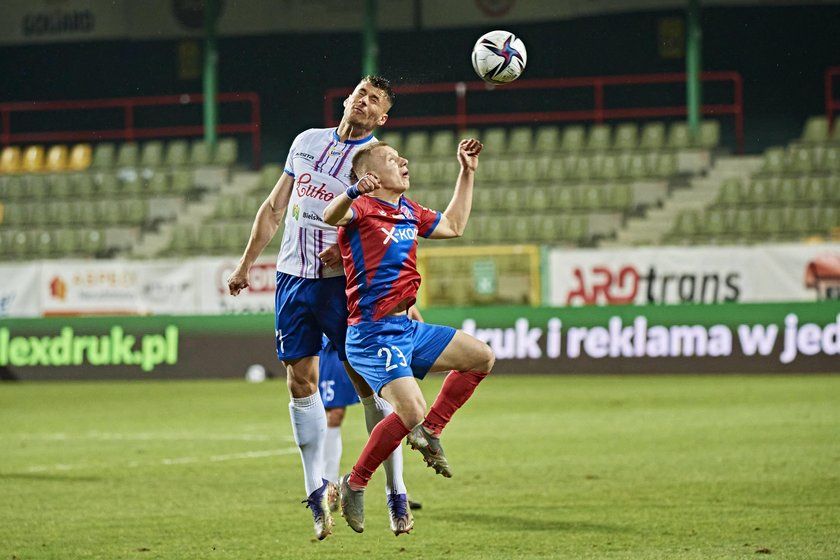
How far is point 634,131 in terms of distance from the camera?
A: 92.1 feet

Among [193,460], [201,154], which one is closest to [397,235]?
[193,460]

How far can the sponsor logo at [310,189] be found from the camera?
7281 mm

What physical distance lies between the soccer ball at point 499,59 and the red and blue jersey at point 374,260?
3.73ft

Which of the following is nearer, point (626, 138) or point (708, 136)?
point (708, 136)

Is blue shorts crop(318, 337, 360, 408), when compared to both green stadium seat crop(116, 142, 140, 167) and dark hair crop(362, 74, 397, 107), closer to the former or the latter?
dark hair crop(362, 74, 397, 107)

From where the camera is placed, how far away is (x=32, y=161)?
31141 mm

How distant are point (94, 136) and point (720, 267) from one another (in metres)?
17.7

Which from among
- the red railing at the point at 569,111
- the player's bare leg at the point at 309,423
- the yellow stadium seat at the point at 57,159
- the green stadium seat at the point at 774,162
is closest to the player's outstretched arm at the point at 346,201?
the player's bare leg at the point at 309,423

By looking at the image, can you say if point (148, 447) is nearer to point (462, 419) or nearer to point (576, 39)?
point (462, 419)

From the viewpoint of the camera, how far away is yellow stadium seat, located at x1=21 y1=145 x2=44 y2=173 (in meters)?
31.1

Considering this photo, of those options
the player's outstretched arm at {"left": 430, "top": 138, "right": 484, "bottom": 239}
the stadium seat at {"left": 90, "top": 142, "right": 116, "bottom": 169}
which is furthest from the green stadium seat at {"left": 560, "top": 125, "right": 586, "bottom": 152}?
the player's outstretched arm at {"left": 430, "top": 138, "right": 484, "bottom": 239}

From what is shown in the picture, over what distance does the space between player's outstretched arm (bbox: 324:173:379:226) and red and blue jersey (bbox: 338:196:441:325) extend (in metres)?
0.11

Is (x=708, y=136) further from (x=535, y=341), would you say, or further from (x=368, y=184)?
(x=368, y=184)

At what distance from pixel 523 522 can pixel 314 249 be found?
230 cm
